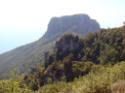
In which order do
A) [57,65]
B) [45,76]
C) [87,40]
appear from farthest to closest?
[87,40]
[57,65]
[45,76]

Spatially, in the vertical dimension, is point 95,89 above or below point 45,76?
above

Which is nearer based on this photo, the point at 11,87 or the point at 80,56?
the point at 11,87

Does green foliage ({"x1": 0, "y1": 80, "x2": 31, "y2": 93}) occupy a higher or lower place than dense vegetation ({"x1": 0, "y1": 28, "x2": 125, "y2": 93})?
higher

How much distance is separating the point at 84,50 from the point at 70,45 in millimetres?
8408

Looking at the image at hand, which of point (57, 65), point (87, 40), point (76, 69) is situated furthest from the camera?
point (87, 40)

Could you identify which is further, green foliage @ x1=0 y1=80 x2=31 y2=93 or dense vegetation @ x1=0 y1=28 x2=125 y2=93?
A: dense vegetation @ x1=0 y1=28 x2=125 y2=93

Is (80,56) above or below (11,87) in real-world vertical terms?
below

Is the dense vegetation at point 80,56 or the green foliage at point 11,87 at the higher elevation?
the green foliage at point 11,87

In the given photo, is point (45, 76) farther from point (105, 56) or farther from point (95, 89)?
point (95, 89)

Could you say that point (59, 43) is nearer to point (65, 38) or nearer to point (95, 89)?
point (65, 38)

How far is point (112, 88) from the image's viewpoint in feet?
32.7

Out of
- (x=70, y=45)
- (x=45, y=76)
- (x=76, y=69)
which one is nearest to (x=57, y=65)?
(x=45, y=76)

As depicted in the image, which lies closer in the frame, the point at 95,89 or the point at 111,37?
the point at 95,89

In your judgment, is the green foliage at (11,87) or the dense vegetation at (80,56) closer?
the green foliage at (11,87)
